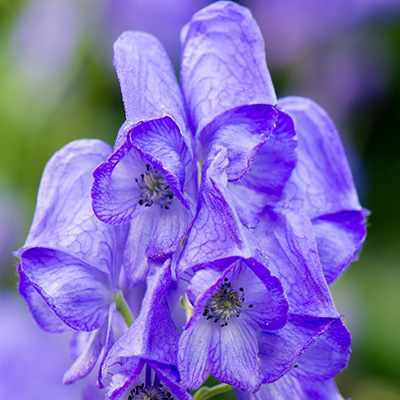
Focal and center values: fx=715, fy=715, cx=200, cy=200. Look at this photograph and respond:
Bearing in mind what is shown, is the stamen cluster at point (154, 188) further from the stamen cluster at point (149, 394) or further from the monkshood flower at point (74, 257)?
the stamen cluster at point (149, 394)

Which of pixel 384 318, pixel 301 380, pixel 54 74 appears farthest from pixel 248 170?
pixel 54 74

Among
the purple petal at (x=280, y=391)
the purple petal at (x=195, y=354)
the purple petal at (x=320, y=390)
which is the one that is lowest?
the purple petal at (x=320, y=390)

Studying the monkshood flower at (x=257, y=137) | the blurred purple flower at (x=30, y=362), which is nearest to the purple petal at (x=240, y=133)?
the monkshood flower at (x=257, y=137)

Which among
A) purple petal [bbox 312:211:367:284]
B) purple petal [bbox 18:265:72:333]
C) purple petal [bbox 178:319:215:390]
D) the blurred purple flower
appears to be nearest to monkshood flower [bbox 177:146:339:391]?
purple petal [bbox 178:319:215:390]

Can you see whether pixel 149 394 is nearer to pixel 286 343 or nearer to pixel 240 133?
pixel 286 343

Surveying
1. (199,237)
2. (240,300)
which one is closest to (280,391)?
(240,300)

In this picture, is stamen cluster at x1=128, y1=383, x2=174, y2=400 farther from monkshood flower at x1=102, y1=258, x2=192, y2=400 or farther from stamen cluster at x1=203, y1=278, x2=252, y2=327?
stamen cluster at x1=203, y1=278, x2=252, y2=327
